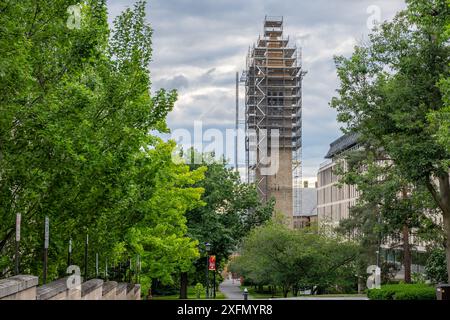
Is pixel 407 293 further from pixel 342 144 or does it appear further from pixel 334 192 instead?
pixel 342 144

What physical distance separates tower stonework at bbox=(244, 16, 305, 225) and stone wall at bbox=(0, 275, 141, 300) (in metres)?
91.8

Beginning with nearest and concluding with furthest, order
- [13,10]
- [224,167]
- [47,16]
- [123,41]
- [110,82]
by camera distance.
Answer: [13,10], [47,16], [110,82], [123,41], [224,167]

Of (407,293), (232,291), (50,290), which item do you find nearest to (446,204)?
(407,293)

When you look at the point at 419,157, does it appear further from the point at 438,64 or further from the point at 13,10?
the point at 13,10

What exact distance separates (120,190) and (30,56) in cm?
473

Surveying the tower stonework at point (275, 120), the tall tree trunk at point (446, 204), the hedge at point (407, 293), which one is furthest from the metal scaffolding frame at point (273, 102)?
the tall tree trunk at point (446, 204)

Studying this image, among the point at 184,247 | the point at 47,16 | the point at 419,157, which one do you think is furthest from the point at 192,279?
the point at 47,16

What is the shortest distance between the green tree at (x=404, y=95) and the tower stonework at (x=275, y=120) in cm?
7547

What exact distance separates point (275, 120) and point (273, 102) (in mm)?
2933

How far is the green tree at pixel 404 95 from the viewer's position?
107ft

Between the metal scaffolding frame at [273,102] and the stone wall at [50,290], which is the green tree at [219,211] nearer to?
the stone wall at [50,290]

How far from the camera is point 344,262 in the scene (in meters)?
66.6

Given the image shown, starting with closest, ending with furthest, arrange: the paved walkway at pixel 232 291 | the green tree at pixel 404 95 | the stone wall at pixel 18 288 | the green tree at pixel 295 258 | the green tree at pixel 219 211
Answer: the stone wall at pixel 18 288, the green tree at pixel 404 95, the green tree at pixel 219 211, the green tree at pixel 295 258, the paved walkway at pixel 232 291

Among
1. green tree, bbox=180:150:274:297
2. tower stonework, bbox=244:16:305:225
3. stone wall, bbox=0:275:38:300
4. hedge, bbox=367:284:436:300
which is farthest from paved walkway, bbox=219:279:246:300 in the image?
stone wall, bbox=0:275:38:300
